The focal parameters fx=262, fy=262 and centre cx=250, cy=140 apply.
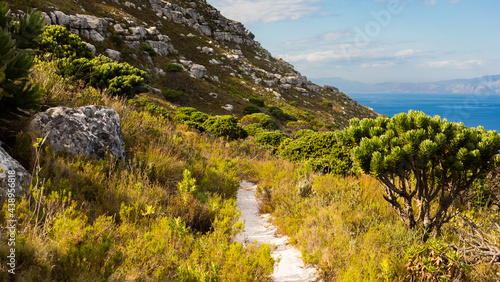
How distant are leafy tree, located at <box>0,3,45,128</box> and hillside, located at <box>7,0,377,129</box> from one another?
27458 mm

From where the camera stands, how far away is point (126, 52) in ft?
111

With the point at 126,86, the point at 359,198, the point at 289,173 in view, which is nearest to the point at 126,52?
the point at 126,86

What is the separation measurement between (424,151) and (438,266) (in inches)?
57.8

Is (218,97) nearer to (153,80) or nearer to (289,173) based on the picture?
(153,80)

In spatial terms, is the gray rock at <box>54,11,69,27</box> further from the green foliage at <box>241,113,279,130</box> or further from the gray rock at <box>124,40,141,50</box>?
the green foliage at <box>241,113,279,130</box>

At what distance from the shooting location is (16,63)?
3.13 meters

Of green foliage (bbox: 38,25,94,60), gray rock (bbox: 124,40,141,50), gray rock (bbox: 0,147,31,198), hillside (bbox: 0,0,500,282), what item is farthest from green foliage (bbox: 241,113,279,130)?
gray rock (bbox: 0,147,31,198)

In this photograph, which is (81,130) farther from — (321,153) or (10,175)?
(321,153)

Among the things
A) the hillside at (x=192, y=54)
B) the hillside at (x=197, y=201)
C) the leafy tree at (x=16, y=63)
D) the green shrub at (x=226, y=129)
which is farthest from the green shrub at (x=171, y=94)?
the leafy tree at (x=16, y=63)

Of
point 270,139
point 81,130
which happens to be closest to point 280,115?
point 270,139

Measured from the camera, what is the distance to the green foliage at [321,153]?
26.3ft

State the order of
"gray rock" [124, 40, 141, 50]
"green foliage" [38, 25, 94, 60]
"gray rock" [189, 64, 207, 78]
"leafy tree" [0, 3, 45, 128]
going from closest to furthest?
"leafy tree" [0, 3, 45, 128] < "green foliage" [38, 25, 94, 60] < "gray rock" [124, 40, 141, 50] < "gray rock" [189, 64, 207, 78]

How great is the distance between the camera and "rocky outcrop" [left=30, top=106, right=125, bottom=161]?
4.34 metres

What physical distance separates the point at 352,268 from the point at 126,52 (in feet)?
123
